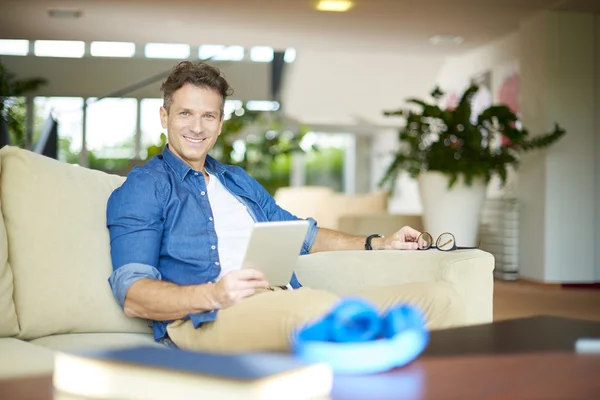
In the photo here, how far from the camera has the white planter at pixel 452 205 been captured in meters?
6.57

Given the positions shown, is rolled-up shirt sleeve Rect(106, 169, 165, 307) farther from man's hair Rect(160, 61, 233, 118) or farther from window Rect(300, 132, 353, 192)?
window Rect(300, 132, 353, 192)

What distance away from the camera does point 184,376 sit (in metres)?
0.86

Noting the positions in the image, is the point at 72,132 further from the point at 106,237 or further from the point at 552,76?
the point at 106,237

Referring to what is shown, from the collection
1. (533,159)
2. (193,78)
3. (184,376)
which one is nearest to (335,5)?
(533,159)

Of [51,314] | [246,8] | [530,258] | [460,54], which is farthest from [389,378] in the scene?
→ [460,54]

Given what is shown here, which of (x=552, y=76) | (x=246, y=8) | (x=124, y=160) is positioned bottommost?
(x=124, y=160)

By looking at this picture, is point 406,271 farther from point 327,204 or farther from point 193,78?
point 327,204

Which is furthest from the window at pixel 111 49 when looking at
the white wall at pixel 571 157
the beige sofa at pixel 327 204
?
the white wall at pixel 571 157

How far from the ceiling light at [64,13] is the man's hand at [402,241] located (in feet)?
18.0

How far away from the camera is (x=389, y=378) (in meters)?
1.07

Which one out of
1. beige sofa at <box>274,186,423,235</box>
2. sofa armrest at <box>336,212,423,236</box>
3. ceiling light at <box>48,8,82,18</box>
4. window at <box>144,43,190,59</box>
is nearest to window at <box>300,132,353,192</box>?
window at <box>144,43,190,59</box>

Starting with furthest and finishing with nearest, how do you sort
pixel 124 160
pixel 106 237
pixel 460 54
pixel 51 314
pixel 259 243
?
pixel 460 54
pixel 124 160
pixel 106 237
pixel 51 314
pixel 259 243

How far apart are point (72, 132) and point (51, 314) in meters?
6.10

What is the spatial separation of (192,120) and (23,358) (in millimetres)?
811
